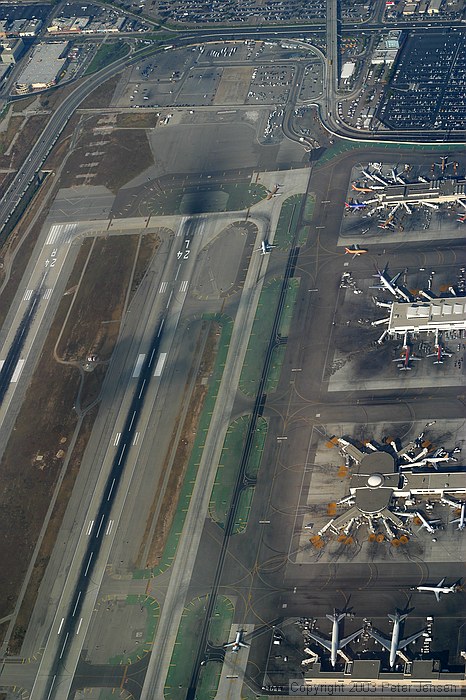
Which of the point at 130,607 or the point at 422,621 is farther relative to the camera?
the point at 130,607

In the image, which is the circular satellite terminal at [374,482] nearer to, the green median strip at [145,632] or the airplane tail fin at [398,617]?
the airplane tail fin at [398,617]

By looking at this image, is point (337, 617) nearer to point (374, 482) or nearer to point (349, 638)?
point (349, 638)

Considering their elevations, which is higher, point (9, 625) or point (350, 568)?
point (350, 568)

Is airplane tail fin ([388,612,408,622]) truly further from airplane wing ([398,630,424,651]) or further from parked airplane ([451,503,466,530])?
parked airplane ([451,503,466,530])

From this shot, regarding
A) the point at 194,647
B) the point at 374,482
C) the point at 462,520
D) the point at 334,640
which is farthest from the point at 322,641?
the point at 462,520

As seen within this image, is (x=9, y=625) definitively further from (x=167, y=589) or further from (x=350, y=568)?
(x=350, y=568)

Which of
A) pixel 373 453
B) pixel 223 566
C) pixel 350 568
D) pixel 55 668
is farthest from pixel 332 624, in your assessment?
pixel 55 668

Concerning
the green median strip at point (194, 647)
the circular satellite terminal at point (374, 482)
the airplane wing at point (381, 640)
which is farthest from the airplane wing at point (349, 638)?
the circular satellite terminal at point (374, 482)
